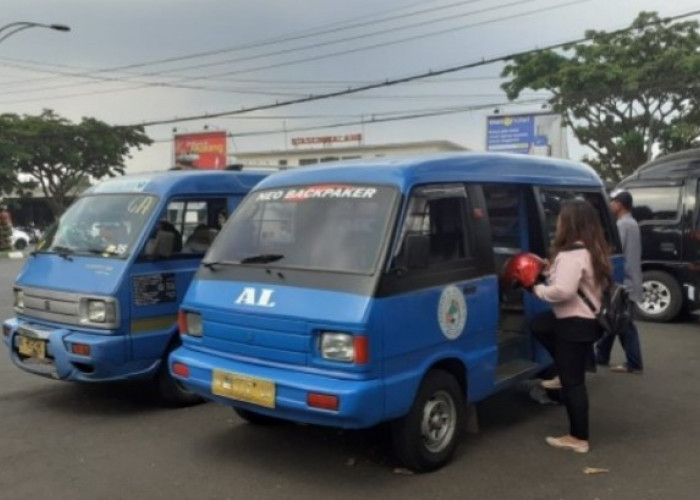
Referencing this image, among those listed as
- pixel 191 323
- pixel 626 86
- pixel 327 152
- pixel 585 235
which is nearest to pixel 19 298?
pixel 191 323

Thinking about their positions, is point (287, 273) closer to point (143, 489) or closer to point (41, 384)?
point (143, 489)

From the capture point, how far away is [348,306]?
414cm

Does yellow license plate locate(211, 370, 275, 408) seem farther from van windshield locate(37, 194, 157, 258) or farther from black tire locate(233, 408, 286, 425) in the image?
van windshield locate(37, 194, 157, 258)

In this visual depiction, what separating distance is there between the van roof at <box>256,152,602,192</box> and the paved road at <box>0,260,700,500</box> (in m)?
1.82

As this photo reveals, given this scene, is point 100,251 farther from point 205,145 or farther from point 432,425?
point 205,145

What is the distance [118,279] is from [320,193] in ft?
6.27

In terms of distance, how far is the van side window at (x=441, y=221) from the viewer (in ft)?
15.1

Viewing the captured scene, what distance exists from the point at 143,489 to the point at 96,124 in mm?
41828

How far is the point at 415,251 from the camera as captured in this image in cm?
436

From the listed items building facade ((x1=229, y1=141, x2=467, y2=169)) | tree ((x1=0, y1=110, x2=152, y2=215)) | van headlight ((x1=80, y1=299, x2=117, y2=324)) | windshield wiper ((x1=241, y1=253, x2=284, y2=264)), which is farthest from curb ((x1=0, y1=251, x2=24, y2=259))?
windshield wiper ((x1=241, y1=253, x2=284, y2=264))

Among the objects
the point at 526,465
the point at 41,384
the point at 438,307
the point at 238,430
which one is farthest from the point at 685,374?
the point at 41,384

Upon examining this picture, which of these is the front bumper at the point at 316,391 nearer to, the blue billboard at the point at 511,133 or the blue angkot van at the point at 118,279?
the blue angkot van at the point at 118,279

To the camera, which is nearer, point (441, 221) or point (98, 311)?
point (441, 221)

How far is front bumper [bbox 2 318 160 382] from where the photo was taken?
18.1 feet
